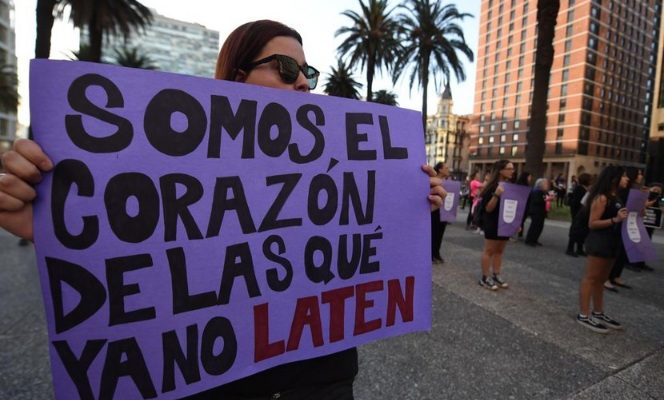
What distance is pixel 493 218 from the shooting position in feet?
15.3

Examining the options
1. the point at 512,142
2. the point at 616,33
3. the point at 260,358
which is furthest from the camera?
the point at 512,142

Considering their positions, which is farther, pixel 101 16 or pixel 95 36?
pixel 95 36

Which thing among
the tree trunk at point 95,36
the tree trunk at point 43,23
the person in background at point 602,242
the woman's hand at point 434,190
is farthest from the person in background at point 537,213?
the tree trunk at point 95,36

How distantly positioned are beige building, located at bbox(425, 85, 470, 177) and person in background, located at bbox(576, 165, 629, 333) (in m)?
88.5

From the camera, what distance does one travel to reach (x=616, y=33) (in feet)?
193

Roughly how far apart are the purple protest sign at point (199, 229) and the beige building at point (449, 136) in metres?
91.6

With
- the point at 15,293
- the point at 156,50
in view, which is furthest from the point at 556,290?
the point at 156,50

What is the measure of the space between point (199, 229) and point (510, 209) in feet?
14.9

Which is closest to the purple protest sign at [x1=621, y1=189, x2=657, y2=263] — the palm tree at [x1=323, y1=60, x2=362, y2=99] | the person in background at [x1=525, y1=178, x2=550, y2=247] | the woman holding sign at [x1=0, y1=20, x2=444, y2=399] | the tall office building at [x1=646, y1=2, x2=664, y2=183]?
the woman holding sign at [x1=0, y1=20, x2=444, y2=399]

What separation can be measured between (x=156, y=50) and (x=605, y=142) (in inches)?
4102

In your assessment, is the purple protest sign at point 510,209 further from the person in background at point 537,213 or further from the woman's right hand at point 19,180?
the woman's right hand at point 19,180

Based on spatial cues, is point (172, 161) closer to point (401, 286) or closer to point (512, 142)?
point (401, 286)

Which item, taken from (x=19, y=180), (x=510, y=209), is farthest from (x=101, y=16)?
(x=19, y=180)

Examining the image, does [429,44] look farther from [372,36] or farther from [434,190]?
[434,190]
